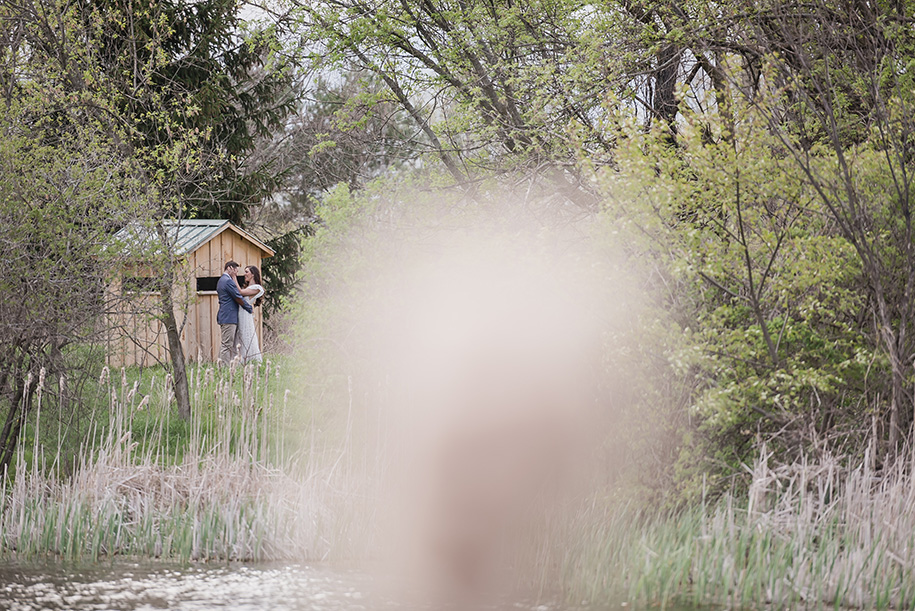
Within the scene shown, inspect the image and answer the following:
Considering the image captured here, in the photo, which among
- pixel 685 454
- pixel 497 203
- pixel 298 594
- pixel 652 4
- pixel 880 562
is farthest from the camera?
pixel 497 203

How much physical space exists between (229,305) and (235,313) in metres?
0.14

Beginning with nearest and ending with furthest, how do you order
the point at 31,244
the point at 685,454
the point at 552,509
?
the point at 685,454, the point at 552,509, the point at 31,244

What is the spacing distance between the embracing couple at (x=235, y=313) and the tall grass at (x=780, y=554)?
903 centimetres

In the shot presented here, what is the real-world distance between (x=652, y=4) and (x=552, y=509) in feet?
16.1

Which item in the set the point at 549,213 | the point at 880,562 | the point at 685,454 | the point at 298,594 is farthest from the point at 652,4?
the point at 298,594

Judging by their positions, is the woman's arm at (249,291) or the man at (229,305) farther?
the woman's arm at (249,291)

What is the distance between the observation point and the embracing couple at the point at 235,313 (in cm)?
1345

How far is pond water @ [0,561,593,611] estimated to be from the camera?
493 cm

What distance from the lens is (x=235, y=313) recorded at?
13.7 meters

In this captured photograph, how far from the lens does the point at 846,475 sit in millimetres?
5496

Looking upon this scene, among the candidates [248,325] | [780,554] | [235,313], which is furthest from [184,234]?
[780,554]

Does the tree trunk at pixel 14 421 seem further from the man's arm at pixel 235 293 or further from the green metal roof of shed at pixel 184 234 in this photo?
the man's arm at pixel 235 293

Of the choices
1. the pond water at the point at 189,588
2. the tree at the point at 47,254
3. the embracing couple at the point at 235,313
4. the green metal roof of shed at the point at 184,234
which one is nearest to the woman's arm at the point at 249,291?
the embracing couple at the point at 235,313

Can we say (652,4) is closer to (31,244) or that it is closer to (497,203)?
(497,203)
